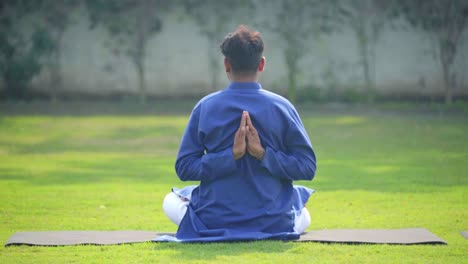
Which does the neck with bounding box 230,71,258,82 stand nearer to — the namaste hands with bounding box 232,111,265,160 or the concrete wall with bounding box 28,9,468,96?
the namaste hands with bounding box 232,111,265,160

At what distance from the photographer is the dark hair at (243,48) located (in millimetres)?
5344

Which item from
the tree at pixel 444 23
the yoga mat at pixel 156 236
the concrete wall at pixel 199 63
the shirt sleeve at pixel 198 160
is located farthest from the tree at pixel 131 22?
the shirt sleeve at pixel 198 160

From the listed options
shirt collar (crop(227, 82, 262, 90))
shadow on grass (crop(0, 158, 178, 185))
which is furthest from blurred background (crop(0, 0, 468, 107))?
shirt collar (crop(227, 82, 262, 90))

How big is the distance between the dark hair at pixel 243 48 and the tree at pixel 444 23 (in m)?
14.6

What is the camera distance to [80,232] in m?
6.03

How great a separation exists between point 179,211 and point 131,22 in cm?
1521

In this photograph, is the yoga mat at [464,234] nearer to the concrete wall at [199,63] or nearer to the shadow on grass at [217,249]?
the shadow on grass at [217,249]

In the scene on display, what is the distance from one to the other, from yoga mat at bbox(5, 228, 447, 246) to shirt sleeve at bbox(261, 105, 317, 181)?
1.42 ft

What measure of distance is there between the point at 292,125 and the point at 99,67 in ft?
49.6

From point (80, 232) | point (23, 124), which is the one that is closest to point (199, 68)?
point (23, 124)

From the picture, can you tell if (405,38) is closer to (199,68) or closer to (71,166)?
(199,68)

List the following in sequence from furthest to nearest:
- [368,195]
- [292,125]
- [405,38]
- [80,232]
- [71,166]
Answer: [405,38] < [71,166] < [368,195] < [80,232] < [292,125]

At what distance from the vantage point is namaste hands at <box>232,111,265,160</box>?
5312mm

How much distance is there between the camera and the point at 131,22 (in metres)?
20.5
